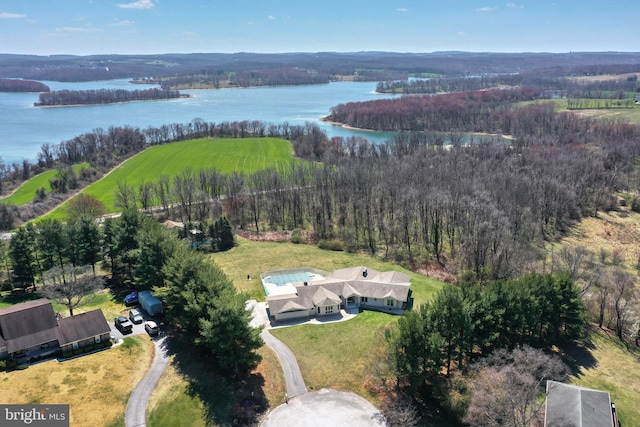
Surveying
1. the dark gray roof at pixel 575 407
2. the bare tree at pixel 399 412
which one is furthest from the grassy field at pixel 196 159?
the dark gray roof at pixel 575 407

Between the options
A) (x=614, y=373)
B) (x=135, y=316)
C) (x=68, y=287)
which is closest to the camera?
(x=614, y=373)

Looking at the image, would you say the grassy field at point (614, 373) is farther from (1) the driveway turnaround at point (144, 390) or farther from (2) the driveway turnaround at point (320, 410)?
(1) the driveway turnaround at point (144, 390)

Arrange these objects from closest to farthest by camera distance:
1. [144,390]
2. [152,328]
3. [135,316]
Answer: [144,390], [152,328], [135,316]

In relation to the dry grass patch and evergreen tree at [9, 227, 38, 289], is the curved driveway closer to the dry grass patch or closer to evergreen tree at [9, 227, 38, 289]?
evergreen tree at [9, 227, 38, 289]

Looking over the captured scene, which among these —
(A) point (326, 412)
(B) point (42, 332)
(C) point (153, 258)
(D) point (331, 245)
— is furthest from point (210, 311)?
(D) point (331, 245)

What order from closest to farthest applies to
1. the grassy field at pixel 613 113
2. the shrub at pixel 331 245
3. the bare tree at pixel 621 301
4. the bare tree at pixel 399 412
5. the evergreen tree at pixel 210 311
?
1. the bare tree at pixel 399 412
2. the evergreen tree at pixel 210 311
3. the bare tree at pixel 621 301
4. the shrub at pixel 331 245
5. the grassy field at pixel 613 113

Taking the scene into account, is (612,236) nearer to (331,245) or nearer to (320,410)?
(331,245)

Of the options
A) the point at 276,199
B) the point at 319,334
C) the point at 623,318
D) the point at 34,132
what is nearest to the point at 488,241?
the point at 623,318
